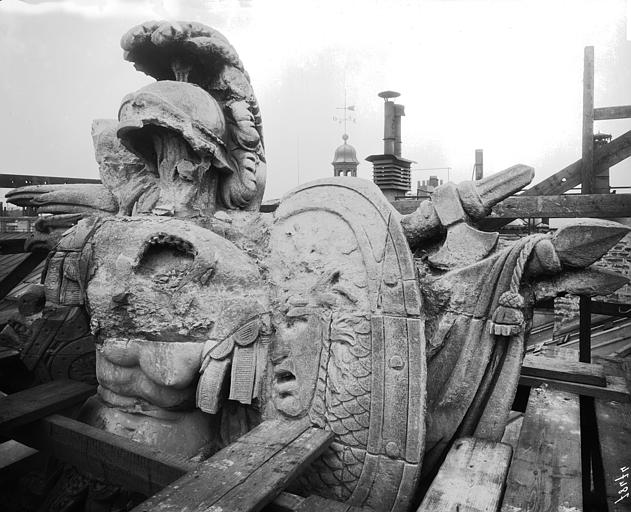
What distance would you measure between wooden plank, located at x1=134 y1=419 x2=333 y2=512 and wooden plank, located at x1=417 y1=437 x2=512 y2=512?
0.48 m

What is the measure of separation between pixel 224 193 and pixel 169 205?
42 cm

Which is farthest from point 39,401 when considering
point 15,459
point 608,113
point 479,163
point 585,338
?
point 479,163

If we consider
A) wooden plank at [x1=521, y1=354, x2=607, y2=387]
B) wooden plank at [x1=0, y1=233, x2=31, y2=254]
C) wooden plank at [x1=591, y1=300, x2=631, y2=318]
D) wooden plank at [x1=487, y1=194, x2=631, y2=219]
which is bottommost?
wooden plank at [x1=521, y1=354, x2=607, y2=387]

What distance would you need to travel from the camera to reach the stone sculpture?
85.5 inches

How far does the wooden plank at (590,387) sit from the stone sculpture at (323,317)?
3.43 feet

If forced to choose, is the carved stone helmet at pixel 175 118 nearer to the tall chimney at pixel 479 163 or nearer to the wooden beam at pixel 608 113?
the wooden beam at pixel 608 113

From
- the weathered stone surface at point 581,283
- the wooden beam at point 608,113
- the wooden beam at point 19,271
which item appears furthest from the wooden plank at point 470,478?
the wooden beam at point 608,113

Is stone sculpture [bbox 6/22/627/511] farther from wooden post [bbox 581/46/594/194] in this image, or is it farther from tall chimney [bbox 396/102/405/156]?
tall chimney [bbox 396/102/405/156]

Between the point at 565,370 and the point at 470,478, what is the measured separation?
1831 millimetres

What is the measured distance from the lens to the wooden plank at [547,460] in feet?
6.19

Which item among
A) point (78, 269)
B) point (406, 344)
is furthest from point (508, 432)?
point (78, 269)

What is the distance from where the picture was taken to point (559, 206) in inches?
164

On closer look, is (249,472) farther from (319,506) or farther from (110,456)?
(110,456)

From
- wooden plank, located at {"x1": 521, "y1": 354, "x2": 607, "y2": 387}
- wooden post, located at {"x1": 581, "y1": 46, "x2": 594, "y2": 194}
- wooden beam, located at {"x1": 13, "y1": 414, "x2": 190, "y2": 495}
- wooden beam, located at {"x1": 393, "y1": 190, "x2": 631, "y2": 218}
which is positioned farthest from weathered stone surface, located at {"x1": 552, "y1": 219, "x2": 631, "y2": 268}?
wooden post, located at {"x1": 581, "y1": 46, "x2": 594, "y2": 194}
